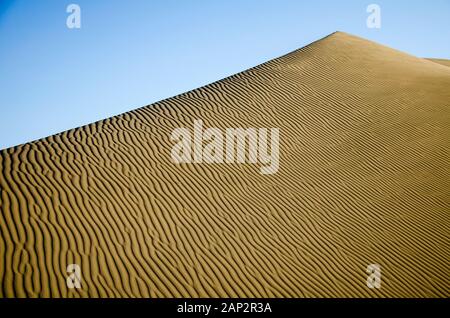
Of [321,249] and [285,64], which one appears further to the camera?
[285,64]

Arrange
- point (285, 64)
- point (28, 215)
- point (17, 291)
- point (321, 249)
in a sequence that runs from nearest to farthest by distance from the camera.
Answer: point (17, 291), point (28, 215), point (321, 249), point (285, 64)

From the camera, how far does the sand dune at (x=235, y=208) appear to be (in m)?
5.67

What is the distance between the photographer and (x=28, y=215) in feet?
20.6

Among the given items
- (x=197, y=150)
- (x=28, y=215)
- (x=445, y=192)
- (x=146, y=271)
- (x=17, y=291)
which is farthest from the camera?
(x=197, y=150)

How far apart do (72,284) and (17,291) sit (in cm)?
72

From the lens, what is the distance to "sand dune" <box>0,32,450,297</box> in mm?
5668

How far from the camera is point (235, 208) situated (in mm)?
7762

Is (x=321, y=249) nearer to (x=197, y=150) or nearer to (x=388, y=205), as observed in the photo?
(x=388, y=205)

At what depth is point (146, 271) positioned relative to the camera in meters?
5.63
